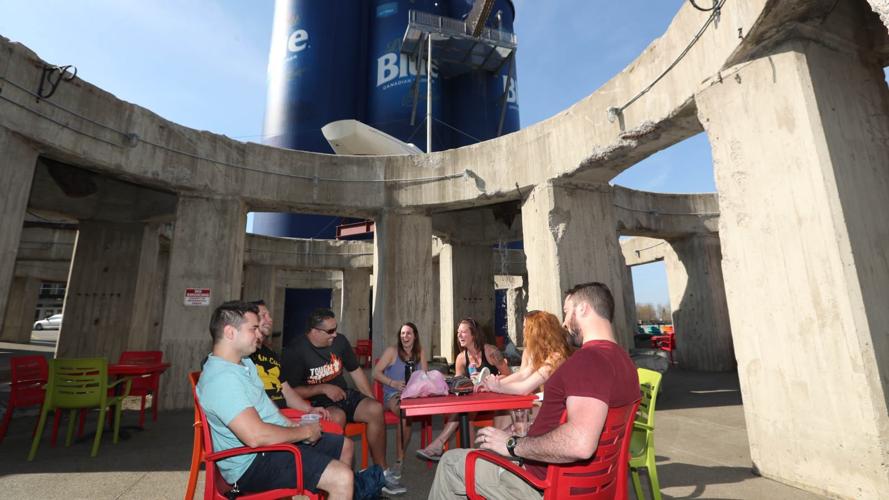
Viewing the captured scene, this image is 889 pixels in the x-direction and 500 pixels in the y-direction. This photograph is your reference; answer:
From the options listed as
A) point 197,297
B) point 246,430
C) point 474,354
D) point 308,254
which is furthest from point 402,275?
point 308,254

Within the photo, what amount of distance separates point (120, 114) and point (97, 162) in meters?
0.83

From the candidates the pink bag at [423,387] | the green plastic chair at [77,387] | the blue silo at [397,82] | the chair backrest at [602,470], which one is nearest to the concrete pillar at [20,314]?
the blue silo at [397,82]

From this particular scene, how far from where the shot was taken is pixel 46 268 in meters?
17.9

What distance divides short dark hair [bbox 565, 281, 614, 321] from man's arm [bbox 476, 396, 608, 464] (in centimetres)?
57

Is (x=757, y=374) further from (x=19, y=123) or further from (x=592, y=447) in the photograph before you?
(x=19, y=123)

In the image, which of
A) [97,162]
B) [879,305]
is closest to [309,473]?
[879,305]

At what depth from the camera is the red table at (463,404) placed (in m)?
2.81

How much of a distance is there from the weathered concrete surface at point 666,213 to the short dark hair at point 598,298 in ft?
30.0

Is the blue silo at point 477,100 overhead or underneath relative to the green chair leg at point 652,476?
overhead

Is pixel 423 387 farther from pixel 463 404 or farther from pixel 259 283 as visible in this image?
pixel 259 283

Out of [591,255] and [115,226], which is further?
[115,226]

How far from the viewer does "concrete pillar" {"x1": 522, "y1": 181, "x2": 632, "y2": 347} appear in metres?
6.70

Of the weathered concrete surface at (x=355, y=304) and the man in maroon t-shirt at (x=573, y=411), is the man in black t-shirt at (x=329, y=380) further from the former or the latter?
the weathered concrete surface at (x=355, y=304)

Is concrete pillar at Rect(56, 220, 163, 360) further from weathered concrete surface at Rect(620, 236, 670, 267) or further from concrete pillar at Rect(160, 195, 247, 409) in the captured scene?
weathered concrete surface at Rect(620, 236, 670, 267)
